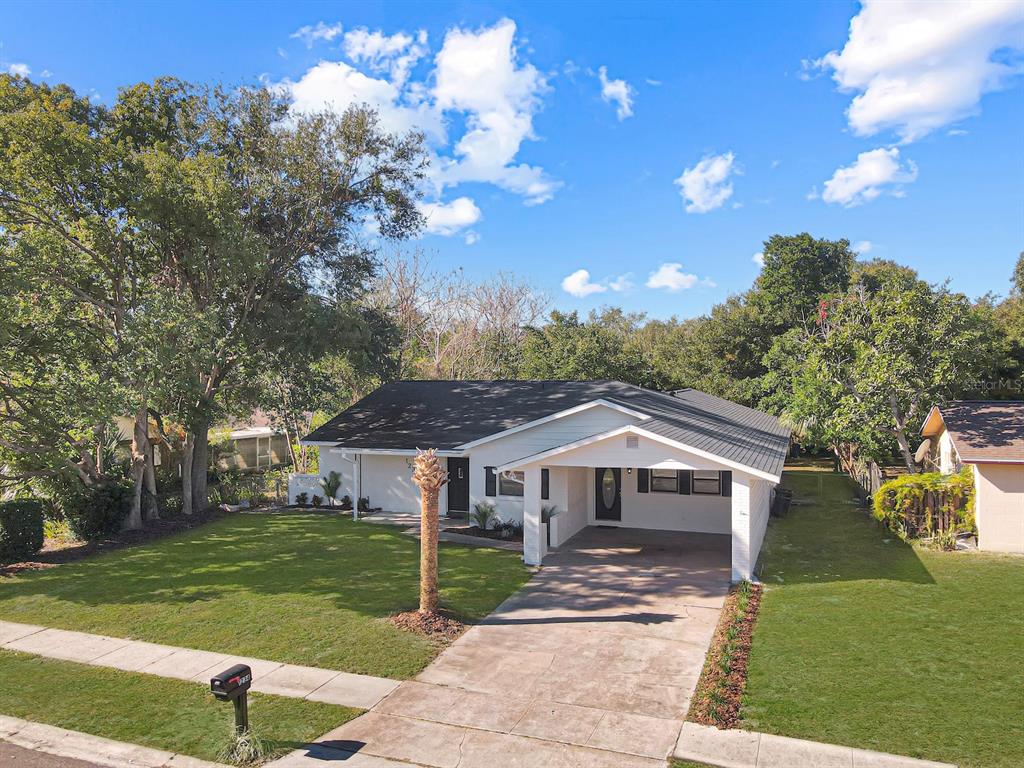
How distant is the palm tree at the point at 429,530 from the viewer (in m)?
11.2

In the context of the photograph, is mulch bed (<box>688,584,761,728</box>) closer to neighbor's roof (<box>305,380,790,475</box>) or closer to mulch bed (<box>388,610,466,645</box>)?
mulch bed (<box>388,610,466,645</box>)

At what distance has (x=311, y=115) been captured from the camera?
2094 centimetres

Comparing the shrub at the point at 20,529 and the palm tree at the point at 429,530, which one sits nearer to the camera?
the palm tree at the point at 429,530

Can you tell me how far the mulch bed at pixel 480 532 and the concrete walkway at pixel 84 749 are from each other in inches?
426

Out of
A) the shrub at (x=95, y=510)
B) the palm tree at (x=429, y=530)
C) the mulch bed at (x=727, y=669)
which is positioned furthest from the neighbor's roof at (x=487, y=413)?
the palm tree at (x=429, y=530)

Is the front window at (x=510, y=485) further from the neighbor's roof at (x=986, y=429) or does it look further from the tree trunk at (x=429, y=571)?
the neighbor's roof at (x=986, y=429)

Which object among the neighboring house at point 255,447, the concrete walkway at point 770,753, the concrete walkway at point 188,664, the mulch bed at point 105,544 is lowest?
the concrete walkway at point 770,753

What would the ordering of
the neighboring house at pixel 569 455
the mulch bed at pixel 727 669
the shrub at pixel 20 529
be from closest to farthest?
the mulch bed at pixel 727 669, the neighboring house at pixel 569 455, the shrub at pixel 20 529

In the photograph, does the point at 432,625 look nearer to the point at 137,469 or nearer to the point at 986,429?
the point at 137,469

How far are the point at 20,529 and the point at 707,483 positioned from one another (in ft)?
57.4

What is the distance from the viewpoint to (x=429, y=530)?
37.1 feet

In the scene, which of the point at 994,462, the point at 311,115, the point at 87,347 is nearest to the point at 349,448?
the point at 87,347

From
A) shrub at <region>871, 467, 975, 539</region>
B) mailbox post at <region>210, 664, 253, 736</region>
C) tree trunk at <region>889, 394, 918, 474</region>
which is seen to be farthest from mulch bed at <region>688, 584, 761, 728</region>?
tree trunk at <region>889, 394, 918, 474</region>

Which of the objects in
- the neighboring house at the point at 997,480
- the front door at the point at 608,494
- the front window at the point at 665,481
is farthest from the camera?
the front door at the point at 608,494
